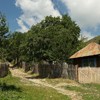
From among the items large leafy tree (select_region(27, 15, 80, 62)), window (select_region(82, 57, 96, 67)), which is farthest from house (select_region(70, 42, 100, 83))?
large leafy tree (select_region(27, 15, 80, 62))

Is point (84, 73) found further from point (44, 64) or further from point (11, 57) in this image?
point (11, 57)

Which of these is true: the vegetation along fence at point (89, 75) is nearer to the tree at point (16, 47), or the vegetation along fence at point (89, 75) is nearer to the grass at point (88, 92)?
the grass at point (88, 92)

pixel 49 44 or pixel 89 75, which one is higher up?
pixel 49 44

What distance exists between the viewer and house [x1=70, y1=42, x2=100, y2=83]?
28.5 meters

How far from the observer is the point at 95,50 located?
31.2 metres

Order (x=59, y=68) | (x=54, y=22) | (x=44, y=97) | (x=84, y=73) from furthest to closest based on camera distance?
(x=54, y=22) → (x=59, y=68) → (x=84, y=73) → (x=44, y=97)

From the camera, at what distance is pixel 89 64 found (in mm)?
32094

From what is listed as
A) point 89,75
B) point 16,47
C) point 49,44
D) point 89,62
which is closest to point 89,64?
point 89,62

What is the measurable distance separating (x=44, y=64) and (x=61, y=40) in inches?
163

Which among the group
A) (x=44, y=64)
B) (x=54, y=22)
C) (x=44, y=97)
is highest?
(x=54, y=22)

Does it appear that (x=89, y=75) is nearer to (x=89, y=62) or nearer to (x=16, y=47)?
(x=89, y=62)

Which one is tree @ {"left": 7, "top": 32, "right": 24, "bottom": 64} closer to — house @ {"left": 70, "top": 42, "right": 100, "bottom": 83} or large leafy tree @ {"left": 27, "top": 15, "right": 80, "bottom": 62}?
large leafy tree @ {"left": 27, "top": 15, "right": 80, "bottom": 62}

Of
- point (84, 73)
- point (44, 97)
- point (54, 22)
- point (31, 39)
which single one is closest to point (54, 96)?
point (44, 97)

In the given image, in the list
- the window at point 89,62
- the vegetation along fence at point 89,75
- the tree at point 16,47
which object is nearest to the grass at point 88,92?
the vegetation along fence at point 89,75
